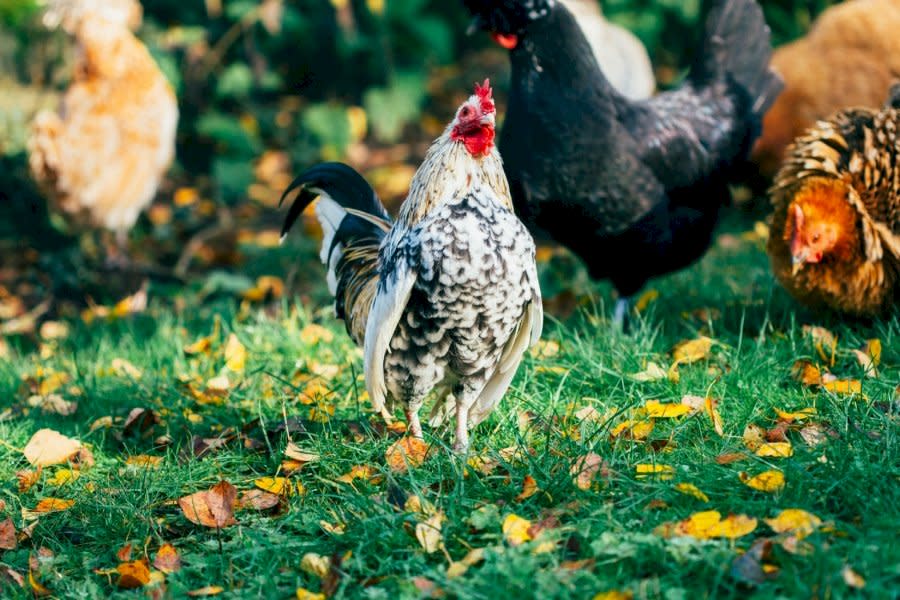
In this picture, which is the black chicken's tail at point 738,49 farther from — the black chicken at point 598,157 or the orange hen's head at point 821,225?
the orange hen's head at point 821,225

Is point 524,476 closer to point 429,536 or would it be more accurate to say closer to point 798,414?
point 429,536

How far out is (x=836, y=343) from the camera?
12.5ft

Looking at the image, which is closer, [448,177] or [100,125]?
[448,177]

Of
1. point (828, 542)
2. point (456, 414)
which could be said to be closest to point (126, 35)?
point (456, 414)

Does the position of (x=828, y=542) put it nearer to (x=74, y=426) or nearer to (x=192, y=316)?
(x=74, y=426)

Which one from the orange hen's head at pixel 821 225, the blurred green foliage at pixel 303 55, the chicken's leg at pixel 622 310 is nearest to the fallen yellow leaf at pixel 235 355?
the chicken's leg at pixel 622 310

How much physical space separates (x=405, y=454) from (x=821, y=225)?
2026mm

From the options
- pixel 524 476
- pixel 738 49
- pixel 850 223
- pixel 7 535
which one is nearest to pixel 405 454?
pixel 524 476

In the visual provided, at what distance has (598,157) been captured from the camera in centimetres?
422

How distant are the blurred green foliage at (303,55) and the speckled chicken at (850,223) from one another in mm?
3845

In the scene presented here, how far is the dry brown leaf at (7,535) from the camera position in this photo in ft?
9.58

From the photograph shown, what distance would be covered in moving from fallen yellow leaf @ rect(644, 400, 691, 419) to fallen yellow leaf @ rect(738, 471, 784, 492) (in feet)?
2.01

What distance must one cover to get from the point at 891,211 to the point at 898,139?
309 millimetres

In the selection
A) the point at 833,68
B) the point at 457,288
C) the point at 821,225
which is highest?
the point at 833,68
